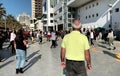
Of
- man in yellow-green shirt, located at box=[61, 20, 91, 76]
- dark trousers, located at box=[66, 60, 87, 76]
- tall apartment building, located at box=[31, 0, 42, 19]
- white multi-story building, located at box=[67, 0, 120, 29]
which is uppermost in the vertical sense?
tall apartment building, located at box=[31, 0, 42, 19]

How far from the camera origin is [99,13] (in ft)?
159

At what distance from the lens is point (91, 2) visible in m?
54.7

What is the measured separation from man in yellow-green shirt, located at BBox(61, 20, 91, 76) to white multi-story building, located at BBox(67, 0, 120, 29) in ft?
91.0

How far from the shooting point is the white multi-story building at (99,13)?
40.8 metres

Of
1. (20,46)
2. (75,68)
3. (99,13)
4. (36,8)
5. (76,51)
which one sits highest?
(36,8)

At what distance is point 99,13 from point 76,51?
44135 mm

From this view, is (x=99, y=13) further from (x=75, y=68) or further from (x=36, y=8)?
(x=36, y=8)

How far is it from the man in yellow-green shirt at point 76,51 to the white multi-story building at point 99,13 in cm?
2775

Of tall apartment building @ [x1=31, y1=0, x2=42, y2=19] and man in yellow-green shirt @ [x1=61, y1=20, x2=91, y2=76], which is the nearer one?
man in yellow-green shirt @ [x1=61, y1=20, x2=91, y2=76]

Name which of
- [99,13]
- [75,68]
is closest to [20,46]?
[75,68]

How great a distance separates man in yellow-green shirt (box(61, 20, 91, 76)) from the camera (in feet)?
16.9

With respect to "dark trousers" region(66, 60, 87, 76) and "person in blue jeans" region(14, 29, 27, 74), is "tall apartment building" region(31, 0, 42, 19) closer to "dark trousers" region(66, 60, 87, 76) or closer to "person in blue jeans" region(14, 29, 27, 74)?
"person in blue jeans" region(14, 29, 27, 74)

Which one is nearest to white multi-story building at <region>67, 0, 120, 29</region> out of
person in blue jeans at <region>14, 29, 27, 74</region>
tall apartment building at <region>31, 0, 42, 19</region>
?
person in blue jeans at <region>14, 29, 27, 74</region>

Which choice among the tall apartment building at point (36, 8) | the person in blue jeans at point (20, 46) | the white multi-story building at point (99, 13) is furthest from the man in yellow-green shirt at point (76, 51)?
the tall apartment building at point (36, 8)
